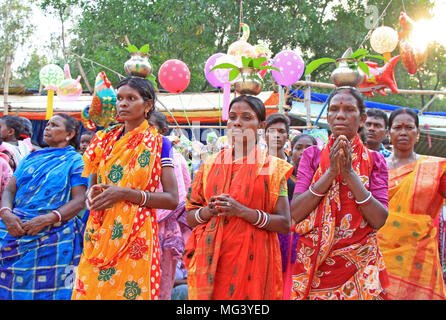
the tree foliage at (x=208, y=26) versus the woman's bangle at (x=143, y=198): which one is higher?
the tree foliage at (x=208, y=26)

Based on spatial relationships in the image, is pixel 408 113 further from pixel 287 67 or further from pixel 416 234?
pixel 287 67

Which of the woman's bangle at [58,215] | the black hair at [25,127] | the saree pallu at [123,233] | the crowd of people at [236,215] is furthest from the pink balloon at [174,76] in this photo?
the saree pallu at [123,233]

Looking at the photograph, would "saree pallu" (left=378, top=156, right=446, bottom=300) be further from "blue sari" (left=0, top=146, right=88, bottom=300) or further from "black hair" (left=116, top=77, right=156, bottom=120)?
"blue sari" (left=0, top=146, right=88, bottom=300)

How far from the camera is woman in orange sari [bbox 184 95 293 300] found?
2.21 metres

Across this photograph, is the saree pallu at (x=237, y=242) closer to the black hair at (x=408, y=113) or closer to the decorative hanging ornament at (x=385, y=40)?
the black hair at (x=408, y=113)

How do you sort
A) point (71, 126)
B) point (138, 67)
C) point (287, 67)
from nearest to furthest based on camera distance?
point (138, 67) → point (71, 126) → point (287, 67)

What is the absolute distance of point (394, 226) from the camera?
3078mm

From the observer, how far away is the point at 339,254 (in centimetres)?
231

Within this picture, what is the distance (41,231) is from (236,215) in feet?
5.85

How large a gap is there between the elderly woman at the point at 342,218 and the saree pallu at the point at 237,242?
0.16m

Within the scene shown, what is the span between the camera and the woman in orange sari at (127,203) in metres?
2.55

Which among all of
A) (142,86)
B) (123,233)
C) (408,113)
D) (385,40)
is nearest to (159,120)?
(142,86)

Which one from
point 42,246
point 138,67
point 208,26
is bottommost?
point 42,246
